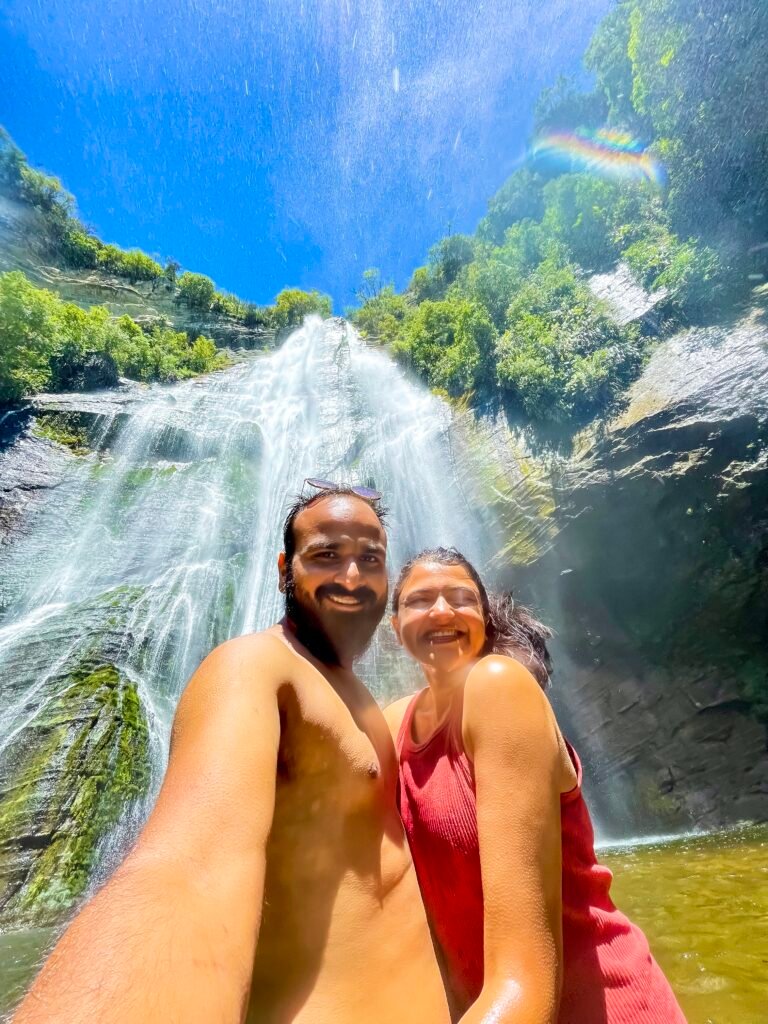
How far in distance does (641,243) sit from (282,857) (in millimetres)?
22166

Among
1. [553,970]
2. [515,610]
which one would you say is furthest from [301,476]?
[553,970]

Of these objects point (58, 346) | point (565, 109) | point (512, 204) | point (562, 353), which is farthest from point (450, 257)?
point (58, 346)

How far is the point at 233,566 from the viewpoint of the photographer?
14.6 metres

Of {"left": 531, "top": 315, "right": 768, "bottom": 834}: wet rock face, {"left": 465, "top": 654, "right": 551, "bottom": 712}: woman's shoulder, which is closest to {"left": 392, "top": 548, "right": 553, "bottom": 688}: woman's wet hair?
{"left": 465, "top": 654, "right": 551, "bottom": 712}: woman's shoulder

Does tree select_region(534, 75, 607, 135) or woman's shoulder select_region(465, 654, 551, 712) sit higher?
tree select_region(534, 75, 607, 135)

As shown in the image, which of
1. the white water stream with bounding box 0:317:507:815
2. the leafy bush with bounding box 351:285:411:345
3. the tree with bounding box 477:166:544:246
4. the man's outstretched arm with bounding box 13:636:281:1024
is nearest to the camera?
the man's outstretched arm with bounding box 13:636:281:1024

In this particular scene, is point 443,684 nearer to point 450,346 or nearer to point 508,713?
point 508,713

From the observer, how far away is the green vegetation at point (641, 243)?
570 inches

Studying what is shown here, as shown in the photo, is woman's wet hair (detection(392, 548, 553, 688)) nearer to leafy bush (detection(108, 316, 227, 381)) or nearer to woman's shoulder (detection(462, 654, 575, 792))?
woman's shoulder (detection(462, 654, 575, 792))

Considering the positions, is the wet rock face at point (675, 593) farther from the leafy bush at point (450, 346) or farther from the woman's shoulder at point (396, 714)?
the woman's shoulder at point (396, 714)

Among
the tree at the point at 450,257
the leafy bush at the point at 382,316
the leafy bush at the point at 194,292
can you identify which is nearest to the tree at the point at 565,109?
the tree at the point at 450,257

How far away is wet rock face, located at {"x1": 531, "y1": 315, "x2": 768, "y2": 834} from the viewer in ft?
36.7

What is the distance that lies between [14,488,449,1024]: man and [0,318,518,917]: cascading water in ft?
27.8

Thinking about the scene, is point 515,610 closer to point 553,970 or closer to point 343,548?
point 343,548
